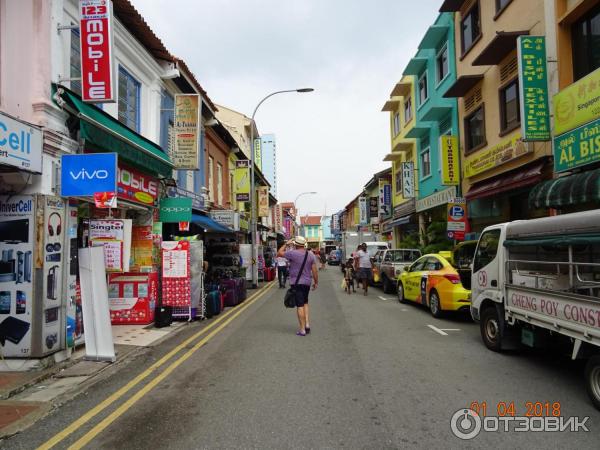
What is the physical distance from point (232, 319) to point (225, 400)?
5.85 meters

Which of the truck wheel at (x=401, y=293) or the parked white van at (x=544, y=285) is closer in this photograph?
the parked white van at (x=544, y=285)

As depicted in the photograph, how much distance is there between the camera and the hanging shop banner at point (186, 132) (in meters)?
12.5

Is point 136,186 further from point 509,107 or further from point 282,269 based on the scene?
point 509,107

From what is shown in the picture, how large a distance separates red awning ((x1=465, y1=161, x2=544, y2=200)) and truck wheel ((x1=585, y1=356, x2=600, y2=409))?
27.3ft

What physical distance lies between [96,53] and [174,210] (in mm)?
4354

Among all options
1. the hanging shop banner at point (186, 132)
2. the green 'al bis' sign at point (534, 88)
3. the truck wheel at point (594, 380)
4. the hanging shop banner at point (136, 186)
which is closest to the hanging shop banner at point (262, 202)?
the hanging shop banner at point (186, 132)

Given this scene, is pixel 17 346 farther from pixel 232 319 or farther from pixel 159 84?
pixel 159 84

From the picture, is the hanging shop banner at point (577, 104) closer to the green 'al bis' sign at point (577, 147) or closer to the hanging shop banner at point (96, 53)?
the green 'al bis' sign at point (577, 147)

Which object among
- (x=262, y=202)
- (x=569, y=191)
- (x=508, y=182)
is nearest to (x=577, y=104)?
(x=569, y=191)

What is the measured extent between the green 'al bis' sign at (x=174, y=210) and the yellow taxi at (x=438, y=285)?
614cm

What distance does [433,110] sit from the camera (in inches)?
754

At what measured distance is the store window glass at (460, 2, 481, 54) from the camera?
1611cm

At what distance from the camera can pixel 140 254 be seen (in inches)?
392

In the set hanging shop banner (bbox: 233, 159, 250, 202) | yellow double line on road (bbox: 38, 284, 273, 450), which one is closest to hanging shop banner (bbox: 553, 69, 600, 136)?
yellow double line on road (bbox: 38, 284, 273, 450)
